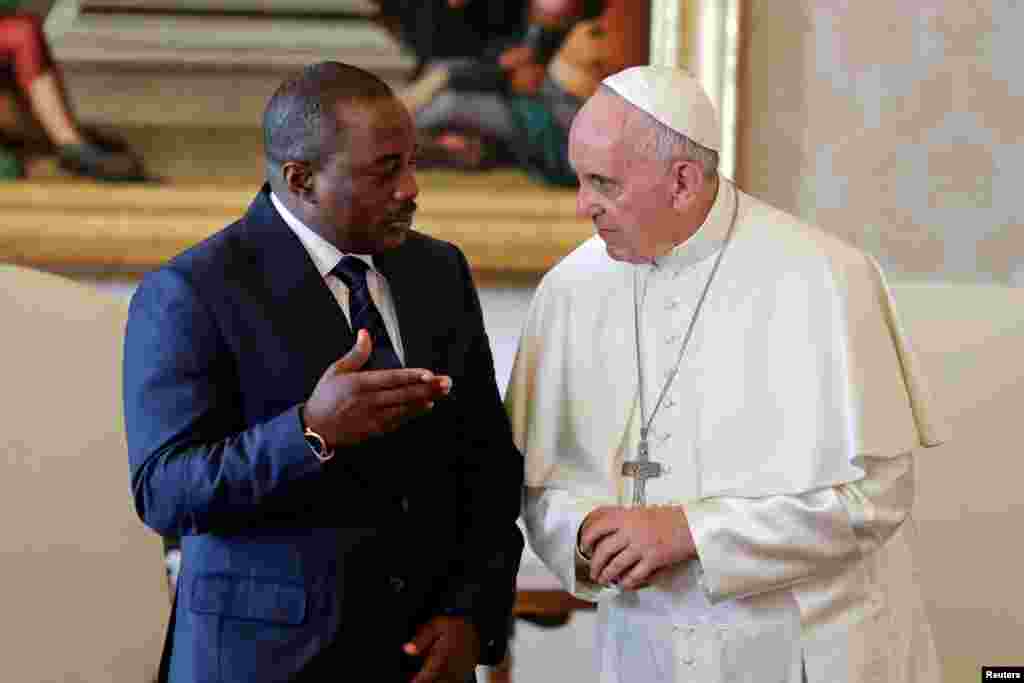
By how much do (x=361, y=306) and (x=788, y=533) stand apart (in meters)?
0.70

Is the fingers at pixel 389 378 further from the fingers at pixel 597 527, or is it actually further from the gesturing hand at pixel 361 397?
the fingers at pixel 597 527

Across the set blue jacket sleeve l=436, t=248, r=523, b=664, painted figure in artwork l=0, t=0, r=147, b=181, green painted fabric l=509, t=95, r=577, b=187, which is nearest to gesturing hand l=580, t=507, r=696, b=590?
blue jacket sleeve l=436, t=248, r=523, b=664

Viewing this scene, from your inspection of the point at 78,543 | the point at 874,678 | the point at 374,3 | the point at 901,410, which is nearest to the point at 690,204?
the point at 901,410

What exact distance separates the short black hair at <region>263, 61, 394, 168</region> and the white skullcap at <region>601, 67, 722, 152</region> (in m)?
0.45

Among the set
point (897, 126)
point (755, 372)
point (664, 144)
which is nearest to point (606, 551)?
point (755, 372)

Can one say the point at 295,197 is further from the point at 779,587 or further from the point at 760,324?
the point at 779,587

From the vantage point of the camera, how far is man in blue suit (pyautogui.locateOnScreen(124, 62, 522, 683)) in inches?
76.5

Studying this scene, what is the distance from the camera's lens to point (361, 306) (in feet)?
6.94

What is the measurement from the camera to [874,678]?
7.69 feet

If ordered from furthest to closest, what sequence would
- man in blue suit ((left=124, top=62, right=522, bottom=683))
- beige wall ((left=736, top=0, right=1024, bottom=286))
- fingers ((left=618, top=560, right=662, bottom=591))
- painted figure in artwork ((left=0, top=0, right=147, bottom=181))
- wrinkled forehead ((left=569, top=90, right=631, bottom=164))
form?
beige wall ((left=736, top=0, right=1024, bottom=286)) < painted figure in artwork ((left=0, top=0, right=147, bottom=181)) < wrinkled forehead ((left=569, top=90, right=631, bottom=164)) < fingers ((left=618, top=560, right=662, bottom=591)) < man in blue suit ((left=124, top=62, right=522, bottom=683))

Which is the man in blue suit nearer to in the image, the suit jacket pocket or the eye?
the suit jacket pocket

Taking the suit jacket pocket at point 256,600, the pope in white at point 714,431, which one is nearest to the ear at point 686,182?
the pope in white at point 714,431

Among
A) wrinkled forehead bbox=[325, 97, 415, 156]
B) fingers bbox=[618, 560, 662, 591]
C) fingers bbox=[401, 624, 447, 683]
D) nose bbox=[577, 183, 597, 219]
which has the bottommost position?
fingers bbox=[401, 624, 447, 683]

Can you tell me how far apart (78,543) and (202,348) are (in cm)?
86
